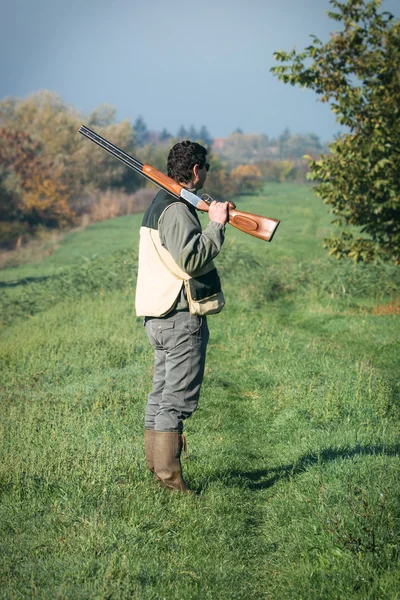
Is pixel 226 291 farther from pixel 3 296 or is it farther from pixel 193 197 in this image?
pixel 193 197

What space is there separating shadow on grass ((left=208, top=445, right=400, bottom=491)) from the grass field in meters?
0.02

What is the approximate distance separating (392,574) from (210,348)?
640 cm

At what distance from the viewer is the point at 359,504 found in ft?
14.9

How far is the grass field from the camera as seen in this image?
402 cm

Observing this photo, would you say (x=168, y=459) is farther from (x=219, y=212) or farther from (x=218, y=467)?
(x=219, y=212)

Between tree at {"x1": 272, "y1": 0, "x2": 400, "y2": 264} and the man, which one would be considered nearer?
the man

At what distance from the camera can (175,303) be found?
5012 mm

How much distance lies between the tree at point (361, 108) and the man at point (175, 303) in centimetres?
769

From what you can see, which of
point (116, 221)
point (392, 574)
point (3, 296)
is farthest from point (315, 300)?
point (116, 221)

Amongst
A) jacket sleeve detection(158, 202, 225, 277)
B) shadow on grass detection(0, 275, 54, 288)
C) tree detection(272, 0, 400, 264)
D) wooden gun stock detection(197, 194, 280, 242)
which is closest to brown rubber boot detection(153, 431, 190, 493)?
jacket sleeve detection(158, 202, 225, 277)

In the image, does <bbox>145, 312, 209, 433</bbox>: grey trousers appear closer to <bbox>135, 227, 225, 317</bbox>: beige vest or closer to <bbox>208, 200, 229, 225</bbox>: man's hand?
<bbox>135, 227, 225, 317</bbox>: beige vest

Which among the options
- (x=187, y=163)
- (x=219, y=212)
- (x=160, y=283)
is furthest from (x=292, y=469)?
(x=187, y=163)

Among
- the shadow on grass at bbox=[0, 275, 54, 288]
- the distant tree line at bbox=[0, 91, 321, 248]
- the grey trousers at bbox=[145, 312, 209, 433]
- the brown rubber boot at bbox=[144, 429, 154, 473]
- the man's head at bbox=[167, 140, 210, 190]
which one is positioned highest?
the distant tree line at bbox=[0, 91, 321, 248]

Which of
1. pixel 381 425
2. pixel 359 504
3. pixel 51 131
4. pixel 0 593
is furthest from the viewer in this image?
pixel 51 131
